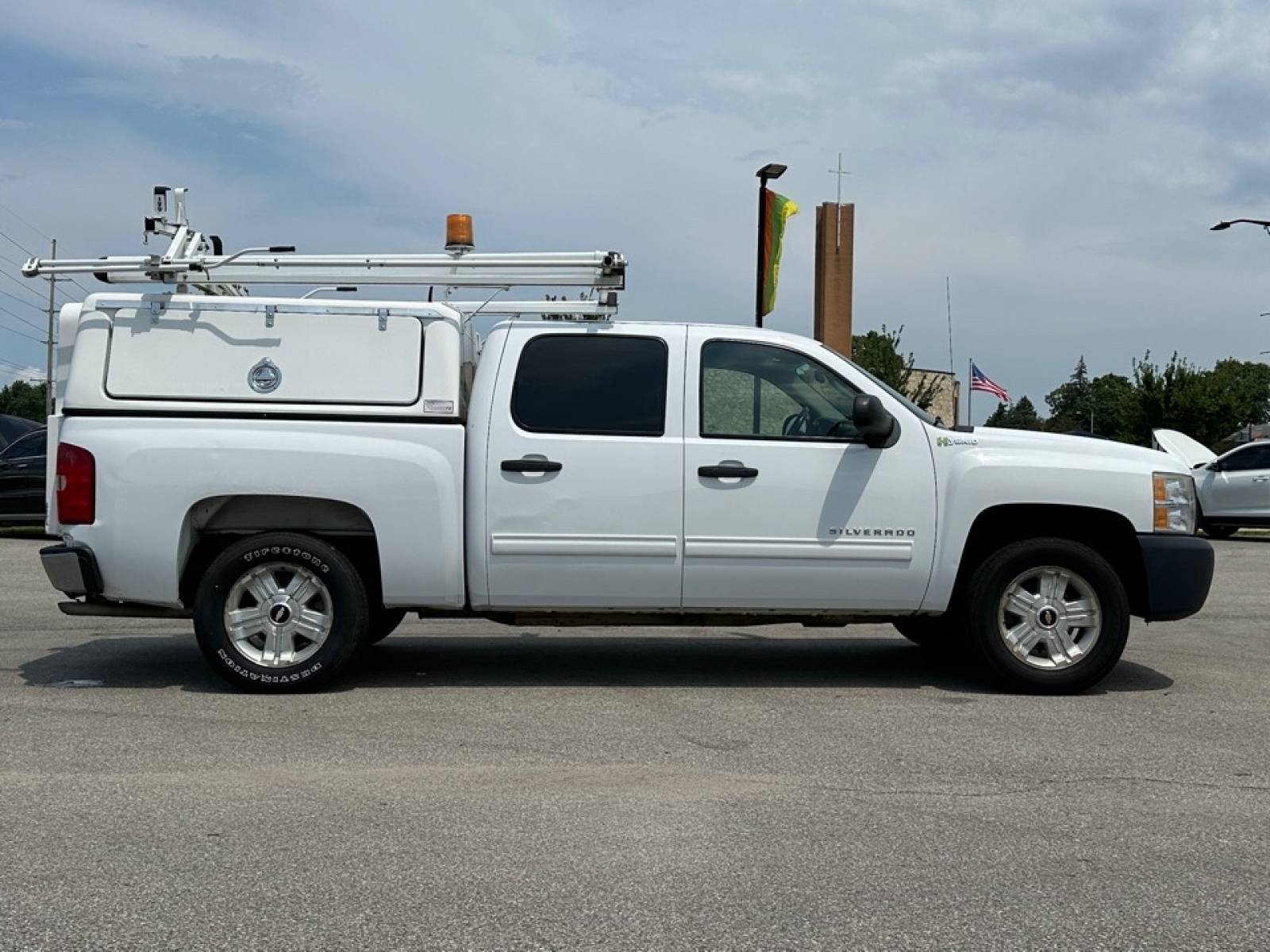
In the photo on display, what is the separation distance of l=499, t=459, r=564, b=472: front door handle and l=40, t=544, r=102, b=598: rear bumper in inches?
84.4

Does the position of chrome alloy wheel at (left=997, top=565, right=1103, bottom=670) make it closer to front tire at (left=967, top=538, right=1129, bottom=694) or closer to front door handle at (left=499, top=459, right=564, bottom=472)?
front tire at (left=967, top=538, right=1129, bottom=694)

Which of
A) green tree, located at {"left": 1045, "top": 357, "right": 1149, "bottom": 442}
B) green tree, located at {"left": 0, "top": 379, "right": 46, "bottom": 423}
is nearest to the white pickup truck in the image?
green tree, located at {"left": 1045, "top": 357, "right": 1149, "bottom": 442}

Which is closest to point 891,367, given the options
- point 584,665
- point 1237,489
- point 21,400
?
point 1237,489

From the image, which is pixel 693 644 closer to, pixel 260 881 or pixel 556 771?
pixel 556 771

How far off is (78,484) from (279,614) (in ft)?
3.94

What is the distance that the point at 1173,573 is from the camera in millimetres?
7281

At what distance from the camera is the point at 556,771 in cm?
560

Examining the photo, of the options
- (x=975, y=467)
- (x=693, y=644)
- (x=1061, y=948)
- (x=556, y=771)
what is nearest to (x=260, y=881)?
(x=556, y=771)

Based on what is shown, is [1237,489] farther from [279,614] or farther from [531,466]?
[279,614]

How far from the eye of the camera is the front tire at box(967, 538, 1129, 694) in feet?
23.7

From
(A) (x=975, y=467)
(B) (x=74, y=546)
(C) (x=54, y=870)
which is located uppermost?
(A) (x=975, y=467)

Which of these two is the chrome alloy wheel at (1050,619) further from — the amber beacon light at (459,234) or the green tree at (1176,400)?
the green tree at (1176,400)

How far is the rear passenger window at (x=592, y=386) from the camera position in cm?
720

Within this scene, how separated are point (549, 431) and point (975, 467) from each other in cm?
223
